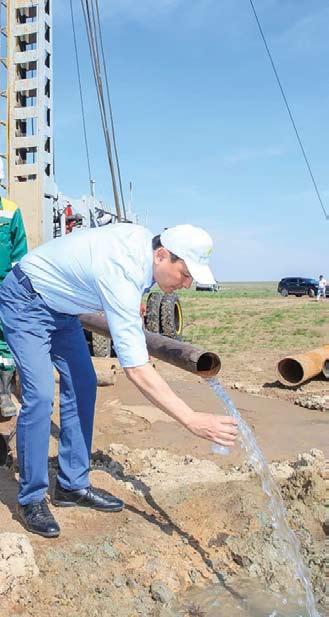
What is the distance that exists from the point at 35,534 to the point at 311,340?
11.6 m

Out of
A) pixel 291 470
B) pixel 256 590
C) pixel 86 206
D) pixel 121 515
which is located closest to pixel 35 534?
pixel 121 515

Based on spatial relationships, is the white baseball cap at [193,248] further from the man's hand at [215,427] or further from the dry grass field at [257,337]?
the dry grass field at [257,337]

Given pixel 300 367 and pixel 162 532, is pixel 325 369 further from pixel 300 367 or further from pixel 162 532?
pixel 162 532

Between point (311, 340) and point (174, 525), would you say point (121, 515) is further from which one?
point (311, 340)

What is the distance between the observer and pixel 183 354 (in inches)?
141

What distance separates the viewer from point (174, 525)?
3.99 meters

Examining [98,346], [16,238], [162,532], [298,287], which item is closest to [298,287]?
[298,287]

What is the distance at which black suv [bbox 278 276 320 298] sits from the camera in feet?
127

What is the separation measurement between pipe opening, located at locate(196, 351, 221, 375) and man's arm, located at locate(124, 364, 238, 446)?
2.08 feet

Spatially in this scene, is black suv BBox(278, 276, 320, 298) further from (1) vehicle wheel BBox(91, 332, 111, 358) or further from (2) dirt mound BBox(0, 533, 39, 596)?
(2) dirt mound BBox(0, 533, 39, 596)

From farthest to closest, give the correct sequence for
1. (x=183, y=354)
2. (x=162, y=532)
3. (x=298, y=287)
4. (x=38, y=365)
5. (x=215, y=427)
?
1. (x=298, y=287)
2. (x=162, y=532)
3. (x=183, y=354)
4. (x=38, y=365)
5. (x=215, y=427)

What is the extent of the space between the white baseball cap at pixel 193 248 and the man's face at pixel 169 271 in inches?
1.5

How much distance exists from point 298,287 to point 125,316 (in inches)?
1461

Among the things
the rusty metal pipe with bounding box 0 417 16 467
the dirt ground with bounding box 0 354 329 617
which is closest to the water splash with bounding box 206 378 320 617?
the dirt ground with bounding box 0 354 329 617
